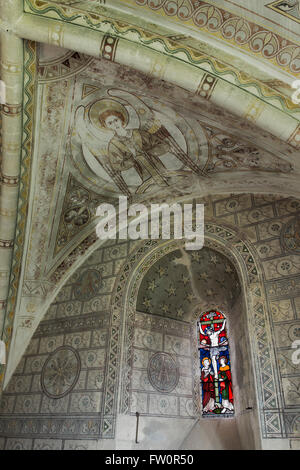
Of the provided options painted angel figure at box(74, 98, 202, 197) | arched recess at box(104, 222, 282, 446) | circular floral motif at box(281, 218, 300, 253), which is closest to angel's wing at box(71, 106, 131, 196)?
painted angel figure at box(74, 98, 202, 197)

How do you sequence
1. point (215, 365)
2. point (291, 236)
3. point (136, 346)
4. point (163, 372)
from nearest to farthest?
point (291, 236)
point (136, 346)
point (163, 372)
point (215, 365)

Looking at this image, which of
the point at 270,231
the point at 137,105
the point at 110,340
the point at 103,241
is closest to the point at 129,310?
the point at 110,340

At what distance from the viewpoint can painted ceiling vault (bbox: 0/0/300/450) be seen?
441 centimetres

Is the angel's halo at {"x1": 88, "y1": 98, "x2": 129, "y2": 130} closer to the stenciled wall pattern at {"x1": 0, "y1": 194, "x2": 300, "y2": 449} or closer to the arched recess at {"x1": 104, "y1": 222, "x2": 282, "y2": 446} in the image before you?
the stenciled wall pattern at {"x1": 0, "y1": 194, "x2": 300, "y2": 449}

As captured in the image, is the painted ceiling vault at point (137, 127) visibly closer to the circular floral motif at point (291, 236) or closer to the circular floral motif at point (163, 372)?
the circular floral motif at point (291, 236)

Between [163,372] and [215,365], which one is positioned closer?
[163,372]

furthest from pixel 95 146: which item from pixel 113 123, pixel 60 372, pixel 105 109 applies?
pixel 60 372

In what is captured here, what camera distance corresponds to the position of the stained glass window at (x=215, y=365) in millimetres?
7895

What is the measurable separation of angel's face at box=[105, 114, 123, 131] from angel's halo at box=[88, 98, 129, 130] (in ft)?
0.25

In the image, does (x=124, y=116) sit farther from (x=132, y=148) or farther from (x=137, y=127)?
(x=132, y=148)

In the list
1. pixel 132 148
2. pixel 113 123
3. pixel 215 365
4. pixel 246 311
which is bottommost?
pixel 215 365

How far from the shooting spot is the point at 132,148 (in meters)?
6.97

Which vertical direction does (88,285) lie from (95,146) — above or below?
below

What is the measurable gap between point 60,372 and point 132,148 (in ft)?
15.9
